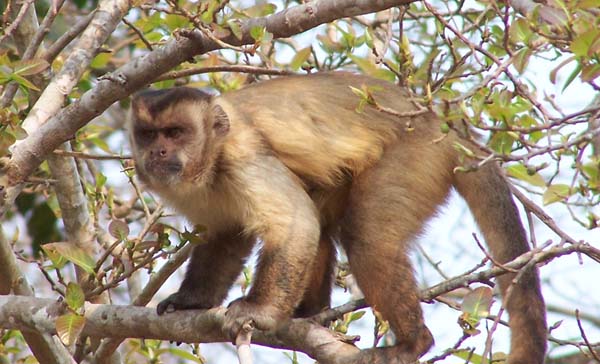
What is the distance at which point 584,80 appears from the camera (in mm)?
3967

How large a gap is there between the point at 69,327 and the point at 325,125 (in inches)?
82.5

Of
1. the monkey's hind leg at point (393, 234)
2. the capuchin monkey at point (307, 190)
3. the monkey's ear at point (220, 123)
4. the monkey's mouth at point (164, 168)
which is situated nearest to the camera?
the monkey's hind leg at point (393, 234)

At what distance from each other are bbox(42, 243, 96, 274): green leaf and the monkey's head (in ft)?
2.40

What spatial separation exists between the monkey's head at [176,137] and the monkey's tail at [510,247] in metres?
1.59

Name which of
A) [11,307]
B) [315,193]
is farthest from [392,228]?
[11,307]

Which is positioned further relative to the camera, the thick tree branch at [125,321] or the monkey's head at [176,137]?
the monkey's head at [176,137]

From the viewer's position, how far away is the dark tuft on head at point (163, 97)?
5898 mm

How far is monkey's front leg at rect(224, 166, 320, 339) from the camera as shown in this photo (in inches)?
213

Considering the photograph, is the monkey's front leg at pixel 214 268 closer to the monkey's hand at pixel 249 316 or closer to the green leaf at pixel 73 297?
the monkey's hand at pixel 249 316

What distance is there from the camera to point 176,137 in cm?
595

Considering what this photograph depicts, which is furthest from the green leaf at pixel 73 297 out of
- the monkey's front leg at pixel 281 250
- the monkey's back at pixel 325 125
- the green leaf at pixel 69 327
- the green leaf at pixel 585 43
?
the green leaf at pixel 585 43

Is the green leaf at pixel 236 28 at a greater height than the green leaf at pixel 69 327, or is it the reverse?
the green leaf at pixel 236 28

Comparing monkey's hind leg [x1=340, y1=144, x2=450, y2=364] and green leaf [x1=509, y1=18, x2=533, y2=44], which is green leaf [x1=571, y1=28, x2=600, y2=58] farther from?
monkey's hind leg [x1=340, y1=144, x2=450, y2=364]

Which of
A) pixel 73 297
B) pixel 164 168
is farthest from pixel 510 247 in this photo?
pixel 73 297
